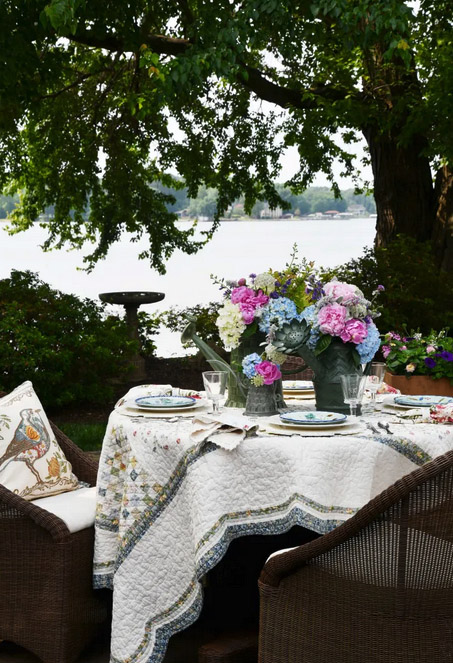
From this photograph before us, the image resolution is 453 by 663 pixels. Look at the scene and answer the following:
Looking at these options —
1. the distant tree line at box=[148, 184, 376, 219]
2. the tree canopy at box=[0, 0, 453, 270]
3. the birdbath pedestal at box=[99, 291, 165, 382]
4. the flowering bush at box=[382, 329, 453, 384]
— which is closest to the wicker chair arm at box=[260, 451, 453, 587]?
the flowering bush at box=[382, 329, 453, 384]

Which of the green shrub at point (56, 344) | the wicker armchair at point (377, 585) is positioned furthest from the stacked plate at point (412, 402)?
the green shrub at point (56, 344)

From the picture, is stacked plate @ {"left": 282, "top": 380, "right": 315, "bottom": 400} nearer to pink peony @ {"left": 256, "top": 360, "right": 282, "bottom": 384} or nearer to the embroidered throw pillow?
pink peony @ {"left": 256, "top": 360, "right": 282, "bottom": 384}

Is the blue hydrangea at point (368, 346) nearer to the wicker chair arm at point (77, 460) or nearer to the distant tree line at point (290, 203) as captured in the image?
the wicker chair arm at point (77, 460)

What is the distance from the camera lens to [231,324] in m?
3.43

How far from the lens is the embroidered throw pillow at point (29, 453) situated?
3.59 metres

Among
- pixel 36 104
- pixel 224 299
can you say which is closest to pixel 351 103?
pixel 36 104

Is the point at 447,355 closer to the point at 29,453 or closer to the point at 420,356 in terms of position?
the point at 420,356

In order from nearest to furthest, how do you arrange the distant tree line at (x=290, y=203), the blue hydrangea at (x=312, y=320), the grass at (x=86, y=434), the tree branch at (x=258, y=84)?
the blue hydrangea at (x=312, y=320)
the grass at (x=86, y=434)
the tree branch at (x=258, y=84)
the distant tree line at (x=290, y=203)

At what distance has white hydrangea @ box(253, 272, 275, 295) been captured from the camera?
342cm

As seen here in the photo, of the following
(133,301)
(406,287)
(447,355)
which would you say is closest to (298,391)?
(447,355)

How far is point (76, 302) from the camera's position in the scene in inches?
358

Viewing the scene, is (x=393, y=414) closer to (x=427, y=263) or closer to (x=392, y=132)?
(x=427, y=263)

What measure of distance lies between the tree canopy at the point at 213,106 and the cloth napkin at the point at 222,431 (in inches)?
171

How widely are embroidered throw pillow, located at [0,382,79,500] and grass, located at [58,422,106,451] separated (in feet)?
10.4
